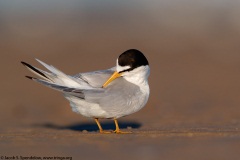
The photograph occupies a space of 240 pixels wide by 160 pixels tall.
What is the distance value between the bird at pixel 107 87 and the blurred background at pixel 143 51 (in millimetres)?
1035

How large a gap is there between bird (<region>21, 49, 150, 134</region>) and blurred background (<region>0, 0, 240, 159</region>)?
3.39 feet

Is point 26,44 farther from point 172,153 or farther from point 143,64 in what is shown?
point 172,153

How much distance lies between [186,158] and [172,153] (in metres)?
0.26

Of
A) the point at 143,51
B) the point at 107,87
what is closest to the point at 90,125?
the point at 107,87

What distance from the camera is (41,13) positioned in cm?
3441

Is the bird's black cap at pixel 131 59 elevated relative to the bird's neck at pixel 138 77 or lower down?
elevated

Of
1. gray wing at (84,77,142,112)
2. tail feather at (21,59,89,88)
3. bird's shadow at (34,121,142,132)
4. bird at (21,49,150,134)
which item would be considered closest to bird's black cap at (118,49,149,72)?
bird at (21,49,150,134)

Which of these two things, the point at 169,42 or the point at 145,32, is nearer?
the point at 169,42

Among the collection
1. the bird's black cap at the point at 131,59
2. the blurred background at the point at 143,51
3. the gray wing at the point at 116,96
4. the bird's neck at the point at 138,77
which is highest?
the bird's black cap at the point at 131,59

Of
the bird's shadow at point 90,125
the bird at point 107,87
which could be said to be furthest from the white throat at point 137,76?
the bird's shadow at point 90,125

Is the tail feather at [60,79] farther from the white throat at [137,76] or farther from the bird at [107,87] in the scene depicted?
the white throat at [137,76]

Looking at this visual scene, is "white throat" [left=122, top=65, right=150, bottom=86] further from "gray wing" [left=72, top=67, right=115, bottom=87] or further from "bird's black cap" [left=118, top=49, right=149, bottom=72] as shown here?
"gray wing" [left=72, top=67, right=115, bottom=87]

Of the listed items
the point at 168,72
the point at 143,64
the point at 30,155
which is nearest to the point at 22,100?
the point at 168,72

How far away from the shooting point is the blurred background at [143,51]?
12359 millimetres
